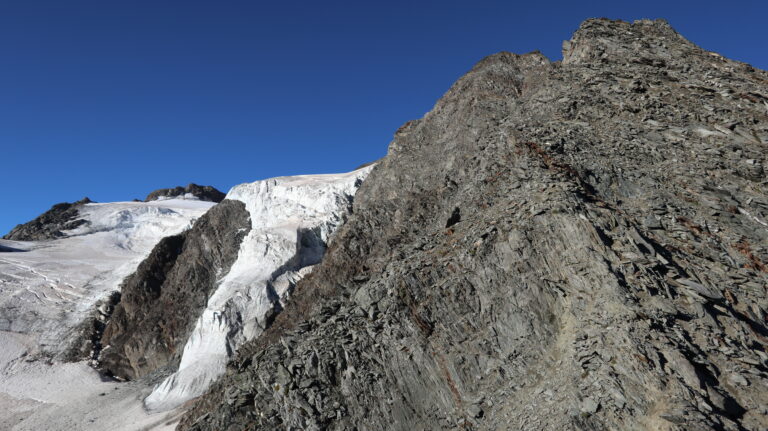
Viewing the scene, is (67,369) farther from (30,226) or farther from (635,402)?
(635,402)

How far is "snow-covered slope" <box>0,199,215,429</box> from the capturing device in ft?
120

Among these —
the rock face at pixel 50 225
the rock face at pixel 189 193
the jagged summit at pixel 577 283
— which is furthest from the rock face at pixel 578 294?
the rock face at pixel 189 193

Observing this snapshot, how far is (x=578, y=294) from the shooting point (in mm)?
12938

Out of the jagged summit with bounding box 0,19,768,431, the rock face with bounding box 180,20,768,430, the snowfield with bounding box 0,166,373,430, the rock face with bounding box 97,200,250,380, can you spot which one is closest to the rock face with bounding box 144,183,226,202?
the snowfield with bounding box 0,166,373,430

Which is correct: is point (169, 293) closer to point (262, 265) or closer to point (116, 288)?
point (116, 288)

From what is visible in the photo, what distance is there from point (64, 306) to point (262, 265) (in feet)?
88.2

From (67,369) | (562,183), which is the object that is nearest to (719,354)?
(562,183)

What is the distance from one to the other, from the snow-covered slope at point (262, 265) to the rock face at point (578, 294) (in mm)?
24171

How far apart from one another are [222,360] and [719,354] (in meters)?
37.0

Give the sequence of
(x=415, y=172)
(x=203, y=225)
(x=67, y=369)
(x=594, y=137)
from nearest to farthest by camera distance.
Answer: (x=594, y=137) < (x=415, y=172) < (x=67, y=369) < (x=203, y=225)

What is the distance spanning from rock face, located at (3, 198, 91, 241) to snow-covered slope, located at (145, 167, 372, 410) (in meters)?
35.6

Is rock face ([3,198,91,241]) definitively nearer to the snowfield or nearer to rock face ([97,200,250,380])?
the snowfield

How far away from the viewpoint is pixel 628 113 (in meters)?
20.5

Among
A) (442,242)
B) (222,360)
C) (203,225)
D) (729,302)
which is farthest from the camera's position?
(203,225)
